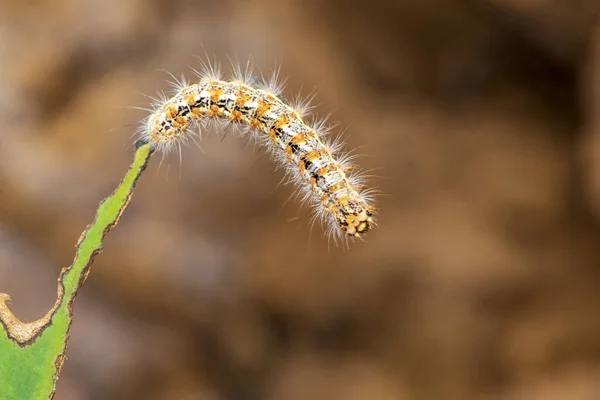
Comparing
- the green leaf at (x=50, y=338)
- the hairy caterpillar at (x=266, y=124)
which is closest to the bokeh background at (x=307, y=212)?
the hairy caterpillar at (x=266, y=124)

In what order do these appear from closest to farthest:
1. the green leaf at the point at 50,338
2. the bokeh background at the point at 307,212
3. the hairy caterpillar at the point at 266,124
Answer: the green leaf at the point at 50,338
the hairy caterpillar at the point at 266,124
the bokeh background at the point at 307,212

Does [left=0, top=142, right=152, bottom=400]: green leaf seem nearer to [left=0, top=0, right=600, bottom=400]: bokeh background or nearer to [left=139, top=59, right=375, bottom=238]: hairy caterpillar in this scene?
[left=139, top=59, right=375, bottom=238]: hairy caterpillar

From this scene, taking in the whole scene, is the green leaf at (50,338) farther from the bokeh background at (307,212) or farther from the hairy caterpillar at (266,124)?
the bokeh background at (307,212)

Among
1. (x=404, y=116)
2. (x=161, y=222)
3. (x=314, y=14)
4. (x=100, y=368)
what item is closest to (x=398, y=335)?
(x=404, y=116)

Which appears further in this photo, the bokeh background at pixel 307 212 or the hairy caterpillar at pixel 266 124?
the bokeh background at pixel 307 212

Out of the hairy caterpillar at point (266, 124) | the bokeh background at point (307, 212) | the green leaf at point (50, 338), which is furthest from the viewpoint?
the bokeh background at point (307, 212)

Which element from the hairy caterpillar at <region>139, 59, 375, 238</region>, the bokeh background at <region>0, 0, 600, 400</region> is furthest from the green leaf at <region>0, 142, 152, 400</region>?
the bokeh background at <region>0, 0, 600, 400</region>
